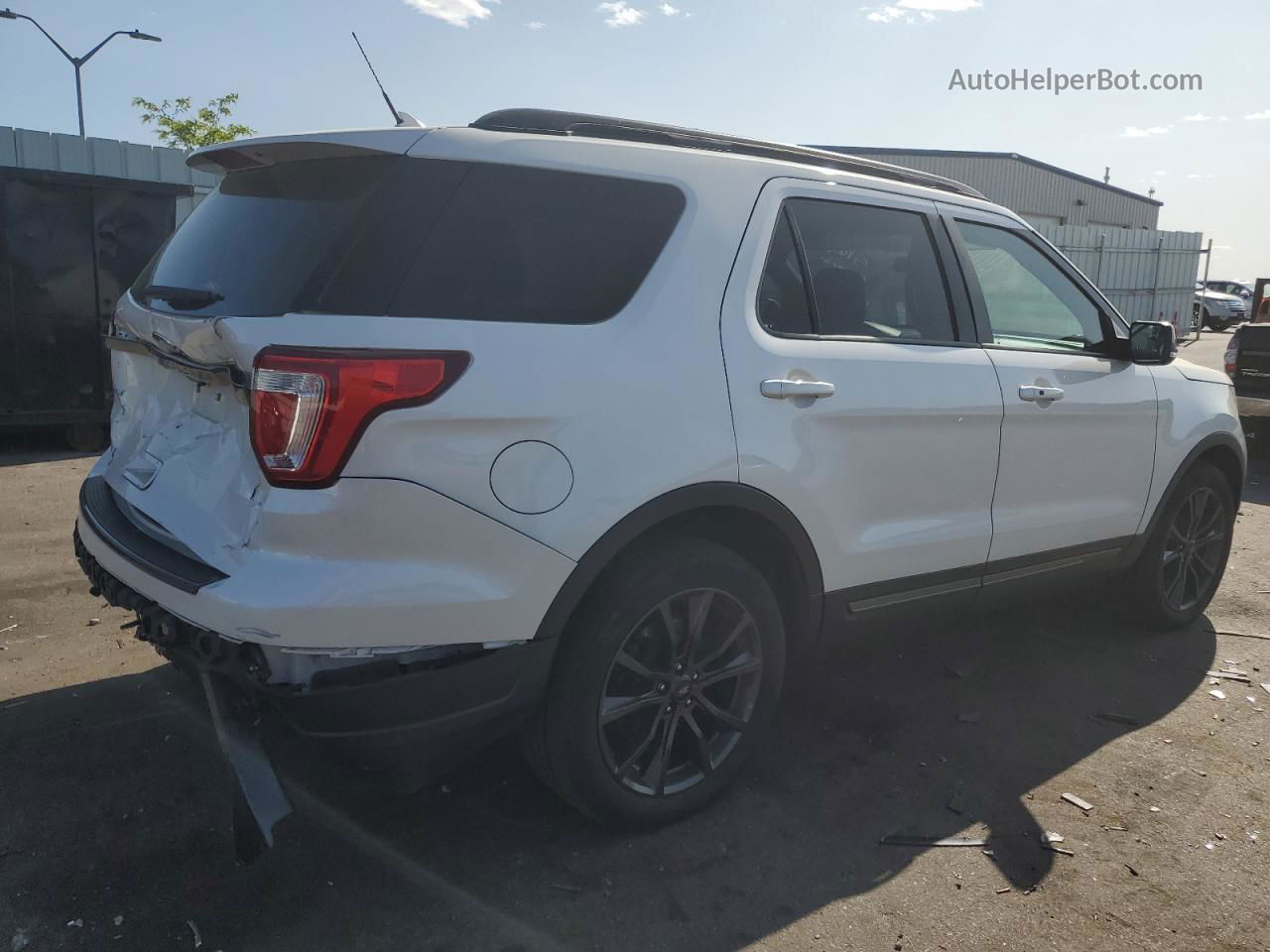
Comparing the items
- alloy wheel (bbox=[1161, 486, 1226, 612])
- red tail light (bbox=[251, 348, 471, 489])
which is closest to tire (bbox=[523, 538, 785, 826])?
red tail light (bbox=[251, 348, 471, 489])

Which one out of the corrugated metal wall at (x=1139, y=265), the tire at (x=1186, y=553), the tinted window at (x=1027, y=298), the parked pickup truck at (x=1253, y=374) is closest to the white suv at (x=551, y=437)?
the tinted window at (x=1027, y=298)

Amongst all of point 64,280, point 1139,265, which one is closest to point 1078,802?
point 64,280

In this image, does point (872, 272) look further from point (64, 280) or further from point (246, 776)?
point (64, 280)

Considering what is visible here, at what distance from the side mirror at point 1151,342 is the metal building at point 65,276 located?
793 cm

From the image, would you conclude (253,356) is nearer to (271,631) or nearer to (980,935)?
(271,631)

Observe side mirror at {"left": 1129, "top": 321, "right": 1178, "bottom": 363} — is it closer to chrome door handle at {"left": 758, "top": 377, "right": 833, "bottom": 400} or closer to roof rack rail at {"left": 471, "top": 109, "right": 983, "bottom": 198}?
roof rack rail at {"left": 471, "top": 109, "right": 983, "bottom": 198}

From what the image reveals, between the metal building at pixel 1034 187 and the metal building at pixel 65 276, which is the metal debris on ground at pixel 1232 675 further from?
the metal building at pixel 1034 187

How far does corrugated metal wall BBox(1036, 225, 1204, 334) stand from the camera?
22969 millimetres

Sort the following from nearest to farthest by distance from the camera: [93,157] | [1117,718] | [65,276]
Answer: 1. [1117,718]
2. [65,276]
3. [93,157]

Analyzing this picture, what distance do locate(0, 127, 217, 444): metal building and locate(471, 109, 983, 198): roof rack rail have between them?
7249 millimetres

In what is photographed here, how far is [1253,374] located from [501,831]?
9267 millimetres

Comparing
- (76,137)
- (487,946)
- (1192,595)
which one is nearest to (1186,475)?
(1192,595)

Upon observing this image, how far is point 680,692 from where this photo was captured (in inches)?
116

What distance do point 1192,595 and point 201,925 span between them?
458 centimetres
